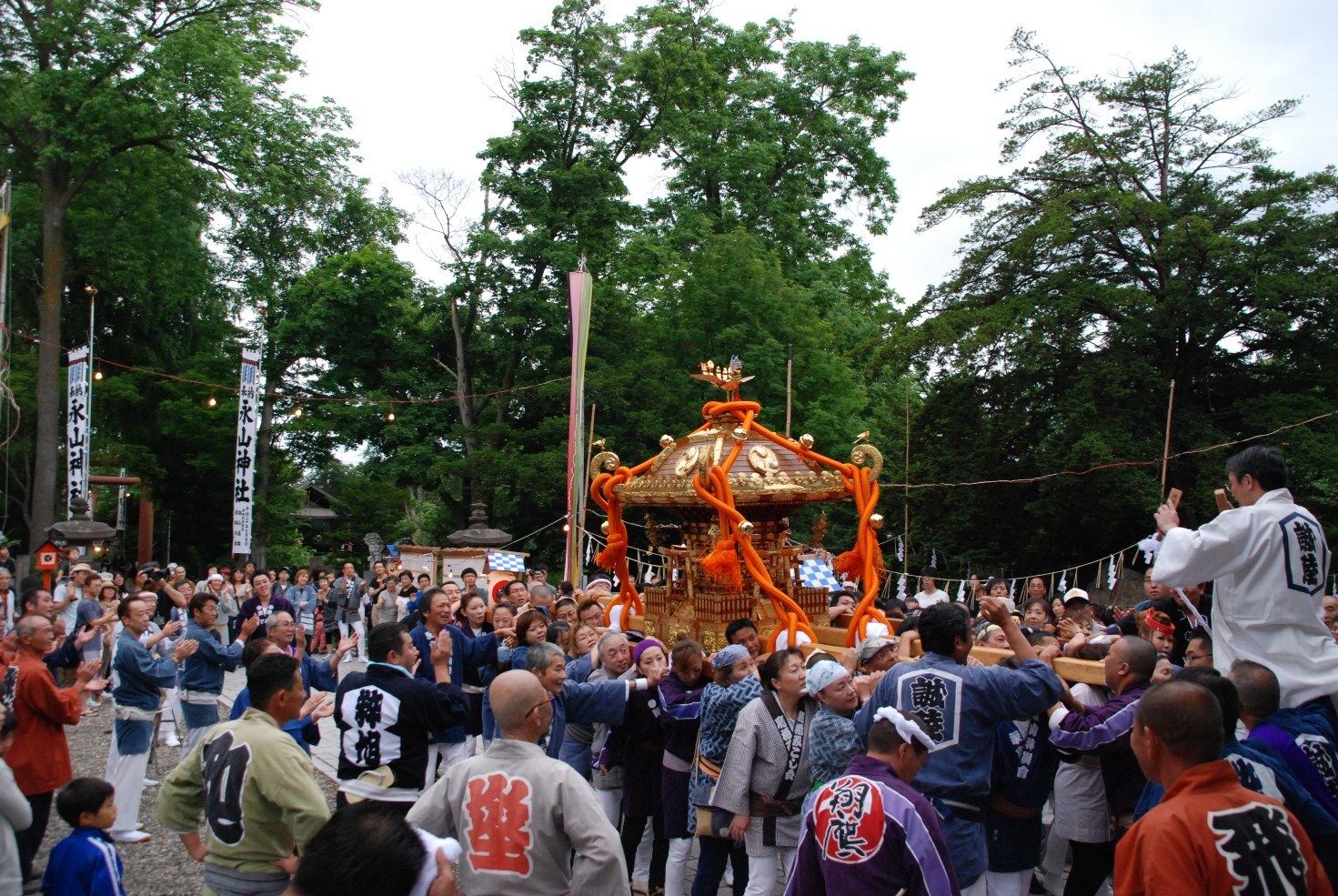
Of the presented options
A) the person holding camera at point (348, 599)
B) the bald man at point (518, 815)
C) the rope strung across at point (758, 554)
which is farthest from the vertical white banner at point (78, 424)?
the bald man at point (518, 815)

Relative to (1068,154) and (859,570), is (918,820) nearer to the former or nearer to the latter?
(859,570)

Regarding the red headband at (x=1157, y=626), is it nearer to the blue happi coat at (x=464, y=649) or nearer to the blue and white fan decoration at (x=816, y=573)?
the blue happi coat at (x=464, y=649)

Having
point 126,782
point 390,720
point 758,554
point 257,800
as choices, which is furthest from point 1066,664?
point 126,782

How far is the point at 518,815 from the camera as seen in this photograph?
3543 millimetres

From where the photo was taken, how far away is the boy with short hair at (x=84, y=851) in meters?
4.44

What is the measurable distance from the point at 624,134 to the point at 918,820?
25967 millimetres

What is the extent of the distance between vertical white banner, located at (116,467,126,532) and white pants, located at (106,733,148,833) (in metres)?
22.1

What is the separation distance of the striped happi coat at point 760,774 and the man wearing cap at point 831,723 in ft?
0.68

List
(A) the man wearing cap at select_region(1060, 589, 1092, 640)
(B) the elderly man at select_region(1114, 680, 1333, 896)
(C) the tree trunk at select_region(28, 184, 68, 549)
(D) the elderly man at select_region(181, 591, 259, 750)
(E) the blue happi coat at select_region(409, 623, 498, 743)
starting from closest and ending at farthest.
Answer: (B) the elderly man at select_region(1114, 680, 1333, 896) < (E) the blue happi coat at select_region(409, 623, 498, 743) < (D) the elderly man at select_region(181, 591, 259, 750) < (A) the man wearing cap at select_region(1060, 589, 1092, 640) < (C) the tree trunk at select_region(28, 184, 68, 549)

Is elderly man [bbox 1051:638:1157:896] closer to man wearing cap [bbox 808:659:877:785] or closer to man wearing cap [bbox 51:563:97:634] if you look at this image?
man wearing cap [bbox 808:659:877:785]

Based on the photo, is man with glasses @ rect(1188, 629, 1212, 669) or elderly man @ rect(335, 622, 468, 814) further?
man with glasses @ rect(1188, 629, 1212, 669)

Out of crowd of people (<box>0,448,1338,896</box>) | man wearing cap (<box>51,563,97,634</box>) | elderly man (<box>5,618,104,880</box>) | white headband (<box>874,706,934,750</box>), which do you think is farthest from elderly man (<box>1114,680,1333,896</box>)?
man wearing cap (<box>51,563,97,634</box>)

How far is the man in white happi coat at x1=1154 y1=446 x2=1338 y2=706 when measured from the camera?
4234mm

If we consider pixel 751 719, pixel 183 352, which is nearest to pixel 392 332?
pixel 183 352
